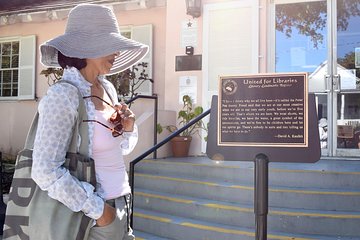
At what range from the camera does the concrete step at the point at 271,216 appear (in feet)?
13.1

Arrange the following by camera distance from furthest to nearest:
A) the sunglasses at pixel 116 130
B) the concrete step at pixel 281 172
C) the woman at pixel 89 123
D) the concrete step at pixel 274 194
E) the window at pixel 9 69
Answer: the window at pixel 9 69
the concrete step at pixel 281 172
the concrete step at pixel 274 194
the sunglasses at pixel 116 130
the woman at pixel 89 123

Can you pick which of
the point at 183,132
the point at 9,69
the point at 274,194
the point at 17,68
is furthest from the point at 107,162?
the point at 9,69

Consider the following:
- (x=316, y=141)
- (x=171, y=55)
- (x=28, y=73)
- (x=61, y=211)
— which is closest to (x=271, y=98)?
(x=316, y=141)

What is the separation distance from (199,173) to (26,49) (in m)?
6.19

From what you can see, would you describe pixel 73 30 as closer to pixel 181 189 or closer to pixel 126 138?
pixel 126 138

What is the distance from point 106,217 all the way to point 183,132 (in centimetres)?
530

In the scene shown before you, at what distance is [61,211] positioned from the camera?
157 centimetres

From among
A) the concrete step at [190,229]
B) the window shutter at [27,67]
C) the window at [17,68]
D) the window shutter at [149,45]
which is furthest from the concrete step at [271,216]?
the window at [17,68]

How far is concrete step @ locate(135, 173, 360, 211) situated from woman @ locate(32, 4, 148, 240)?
9.45 feet

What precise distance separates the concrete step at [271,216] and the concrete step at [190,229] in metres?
0.08

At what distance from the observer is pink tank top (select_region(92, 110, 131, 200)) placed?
1.72 m

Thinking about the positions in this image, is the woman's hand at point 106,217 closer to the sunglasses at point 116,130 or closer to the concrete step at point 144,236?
the sunglasses at point 116,130

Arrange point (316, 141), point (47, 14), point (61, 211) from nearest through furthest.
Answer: point (61, 211), point (316, 141), point (47, 14)

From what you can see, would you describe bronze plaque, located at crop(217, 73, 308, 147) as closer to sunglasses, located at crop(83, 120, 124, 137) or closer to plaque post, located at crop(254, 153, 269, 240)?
plaque post, located at crop(254, 153, 269, 240)
